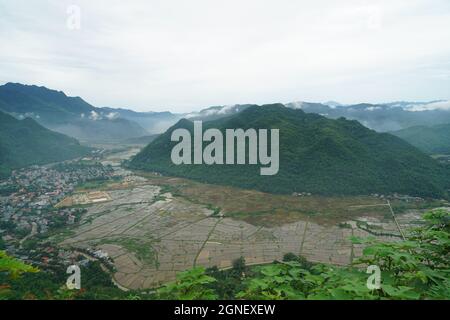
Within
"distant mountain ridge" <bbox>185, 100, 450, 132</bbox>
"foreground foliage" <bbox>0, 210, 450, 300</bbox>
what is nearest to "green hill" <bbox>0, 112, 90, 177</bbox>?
"distant mountain ridge" <bbox>185, 100, 450, 132</bbox>

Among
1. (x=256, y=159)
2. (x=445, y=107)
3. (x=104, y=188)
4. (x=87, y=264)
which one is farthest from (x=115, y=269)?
(x=445, y=107)

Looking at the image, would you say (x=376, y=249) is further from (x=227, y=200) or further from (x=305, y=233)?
(x=227, y=200)

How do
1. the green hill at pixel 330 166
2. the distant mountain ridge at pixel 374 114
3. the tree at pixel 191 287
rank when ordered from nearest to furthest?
the tree at pixel 191 287 < the green hill at pixel 330 166 < the distant mountain ridge at pixel 374 114

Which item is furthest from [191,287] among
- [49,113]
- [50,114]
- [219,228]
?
[49,113]

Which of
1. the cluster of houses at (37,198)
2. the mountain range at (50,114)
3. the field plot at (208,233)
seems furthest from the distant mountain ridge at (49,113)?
the field plot at (208,233)

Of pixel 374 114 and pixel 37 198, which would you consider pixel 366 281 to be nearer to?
pixel 37 198

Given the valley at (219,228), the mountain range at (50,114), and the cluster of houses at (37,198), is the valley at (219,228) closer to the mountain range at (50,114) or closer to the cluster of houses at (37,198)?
the cluster of houses at (37,198)
